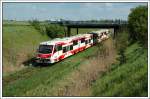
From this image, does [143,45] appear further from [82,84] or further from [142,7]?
[82,84]

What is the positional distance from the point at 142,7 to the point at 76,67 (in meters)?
12.3

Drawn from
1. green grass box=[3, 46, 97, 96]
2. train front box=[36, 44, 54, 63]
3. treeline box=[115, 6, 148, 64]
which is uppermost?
treeline box=[115, 6, 148, 64]

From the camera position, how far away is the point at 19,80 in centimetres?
2369

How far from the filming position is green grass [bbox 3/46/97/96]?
771 inches

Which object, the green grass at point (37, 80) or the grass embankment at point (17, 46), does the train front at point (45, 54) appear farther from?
the grass embankment at point (17, 46)

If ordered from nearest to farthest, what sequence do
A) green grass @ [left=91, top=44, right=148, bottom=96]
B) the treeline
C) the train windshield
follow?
green grass @ [left=91, top=44, right=148, bottom=96] → the train windshield → the treeline

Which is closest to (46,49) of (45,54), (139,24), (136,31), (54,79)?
(45,54)

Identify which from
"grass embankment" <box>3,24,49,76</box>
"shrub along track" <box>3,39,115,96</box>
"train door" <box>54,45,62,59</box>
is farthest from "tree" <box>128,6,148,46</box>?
"grass embankment" <box>3,24,49,76</box>

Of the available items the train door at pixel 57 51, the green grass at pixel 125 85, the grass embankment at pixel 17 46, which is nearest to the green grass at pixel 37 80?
the train door at pixel 57 51

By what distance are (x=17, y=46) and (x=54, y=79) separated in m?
15.1

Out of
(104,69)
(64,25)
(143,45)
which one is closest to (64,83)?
(104,69)

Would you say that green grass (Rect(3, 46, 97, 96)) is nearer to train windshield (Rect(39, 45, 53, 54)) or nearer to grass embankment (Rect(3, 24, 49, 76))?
train windshield (Rect(39, 45, 53, 54))

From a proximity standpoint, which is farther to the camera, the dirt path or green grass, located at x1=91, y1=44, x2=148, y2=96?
the dirt path

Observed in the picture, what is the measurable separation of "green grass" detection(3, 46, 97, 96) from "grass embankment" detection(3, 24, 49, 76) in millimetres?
2233
